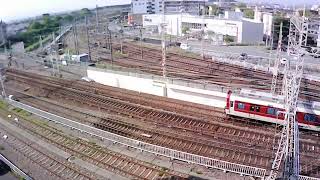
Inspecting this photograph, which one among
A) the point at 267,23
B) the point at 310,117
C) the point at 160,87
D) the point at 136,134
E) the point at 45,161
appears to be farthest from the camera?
the point at 267,23

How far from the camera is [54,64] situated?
3334 centimetres

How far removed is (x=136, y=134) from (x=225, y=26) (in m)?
31.4

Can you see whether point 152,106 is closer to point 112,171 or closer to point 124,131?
point 124,131

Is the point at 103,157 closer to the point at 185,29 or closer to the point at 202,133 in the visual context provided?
A: the point at 202,133

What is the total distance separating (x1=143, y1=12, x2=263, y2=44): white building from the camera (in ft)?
139

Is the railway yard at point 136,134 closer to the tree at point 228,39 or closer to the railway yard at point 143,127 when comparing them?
the railway yard at point 143,127

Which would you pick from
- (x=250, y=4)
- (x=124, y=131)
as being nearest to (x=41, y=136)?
(x=124, y=131)

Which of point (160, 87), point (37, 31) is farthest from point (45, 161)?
point (37, 31)

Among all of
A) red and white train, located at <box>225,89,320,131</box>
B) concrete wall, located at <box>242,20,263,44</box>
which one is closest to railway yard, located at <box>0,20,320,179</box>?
red and white train, located at <box>225,89,320,131</box>

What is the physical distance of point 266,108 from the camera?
17.3 metres

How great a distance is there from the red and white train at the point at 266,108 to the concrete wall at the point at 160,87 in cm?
200

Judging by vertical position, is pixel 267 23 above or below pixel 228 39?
above

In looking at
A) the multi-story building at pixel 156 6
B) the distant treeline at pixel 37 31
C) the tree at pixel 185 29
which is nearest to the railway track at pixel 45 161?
the tree at pixel 185 29

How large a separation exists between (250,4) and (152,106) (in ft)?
211
